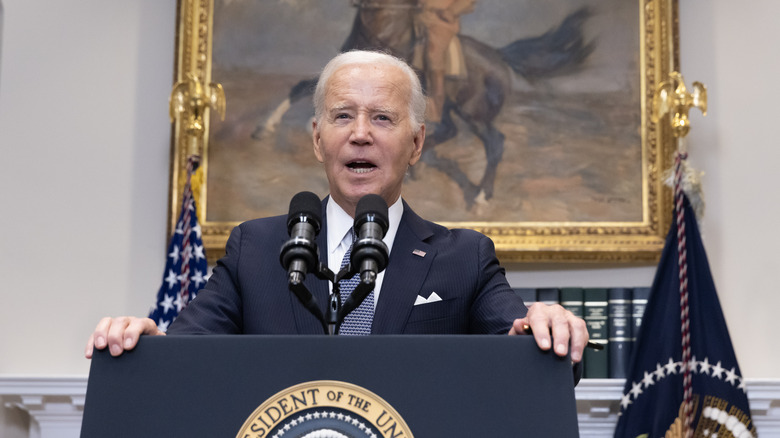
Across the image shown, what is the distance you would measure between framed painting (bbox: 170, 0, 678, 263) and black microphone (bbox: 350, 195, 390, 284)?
3377 mm

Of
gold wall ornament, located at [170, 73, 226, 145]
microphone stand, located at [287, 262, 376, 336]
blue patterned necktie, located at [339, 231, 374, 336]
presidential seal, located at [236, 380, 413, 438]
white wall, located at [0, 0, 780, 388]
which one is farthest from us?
white wall, located at [0, 0, 780, 388]

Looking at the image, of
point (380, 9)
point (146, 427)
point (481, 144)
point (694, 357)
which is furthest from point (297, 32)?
point (146, 427)

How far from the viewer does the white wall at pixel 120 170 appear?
5.15 m

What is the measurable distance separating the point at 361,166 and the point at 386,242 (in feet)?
0.76

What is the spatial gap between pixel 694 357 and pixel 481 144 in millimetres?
1718

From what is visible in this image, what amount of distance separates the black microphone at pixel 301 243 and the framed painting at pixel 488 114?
3348mm

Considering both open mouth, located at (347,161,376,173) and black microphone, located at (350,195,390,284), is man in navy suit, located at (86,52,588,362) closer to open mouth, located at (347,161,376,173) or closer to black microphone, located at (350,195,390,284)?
open mouth, located at (347,161,376,173)

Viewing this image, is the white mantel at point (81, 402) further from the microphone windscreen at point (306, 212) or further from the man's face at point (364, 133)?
the microphone windscreen at point (306, 212)

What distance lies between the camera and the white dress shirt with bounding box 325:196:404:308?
7.97 feet

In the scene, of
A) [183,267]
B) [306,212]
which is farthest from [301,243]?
[183,267]

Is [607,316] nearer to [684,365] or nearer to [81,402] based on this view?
[684,365]

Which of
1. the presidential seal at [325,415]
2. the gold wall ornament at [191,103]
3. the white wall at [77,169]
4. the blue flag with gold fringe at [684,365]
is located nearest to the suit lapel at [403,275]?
the presidential seal at [325,415]

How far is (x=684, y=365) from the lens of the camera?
14.9 feet

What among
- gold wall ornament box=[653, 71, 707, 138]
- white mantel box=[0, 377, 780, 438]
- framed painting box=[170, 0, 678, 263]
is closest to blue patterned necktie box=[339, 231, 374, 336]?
white mantel box=[0, 377, 780, 438]
